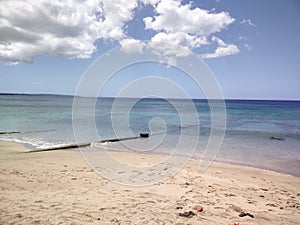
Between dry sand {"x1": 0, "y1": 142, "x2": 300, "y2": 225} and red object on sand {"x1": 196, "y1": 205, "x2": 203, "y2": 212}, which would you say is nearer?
dry sand {"x1": 0, "y1": 142, "x2": 300, "y2": 225}

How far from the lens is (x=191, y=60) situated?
9117 mm

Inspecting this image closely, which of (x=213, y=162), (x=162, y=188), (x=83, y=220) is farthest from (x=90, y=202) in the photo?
(x=213, y=162)

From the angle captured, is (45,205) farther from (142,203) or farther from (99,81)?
(99,81)

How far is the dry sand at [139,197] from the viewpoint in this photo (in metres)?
4.74

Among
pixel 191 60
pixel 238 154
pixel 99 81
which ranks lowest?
pixel 238 154

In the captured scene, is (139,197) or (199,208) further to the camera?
(139,197)

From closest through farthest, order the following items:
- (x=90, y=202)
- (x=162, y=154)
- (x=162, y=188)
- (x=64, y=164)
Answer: (x=90, y=202) → (x=162, y=188) → (x=64, y=164) → (x=162, y=154)

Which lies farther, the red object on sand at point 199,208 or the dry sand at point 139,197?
the red object on sand at point 199,208

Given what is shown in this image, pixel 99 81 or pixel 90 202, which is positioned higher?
pixel 99 81

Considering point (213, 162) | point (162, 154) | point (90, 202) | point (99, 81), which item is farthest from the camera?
point (162, 154)

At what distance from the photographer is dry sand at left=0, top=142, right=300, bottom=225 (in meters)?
4.74

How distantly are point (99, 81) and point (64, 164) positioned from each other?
364 centimetres

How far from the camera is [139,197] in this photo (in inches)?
233

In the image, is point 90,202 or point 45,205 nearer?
point 45,205
